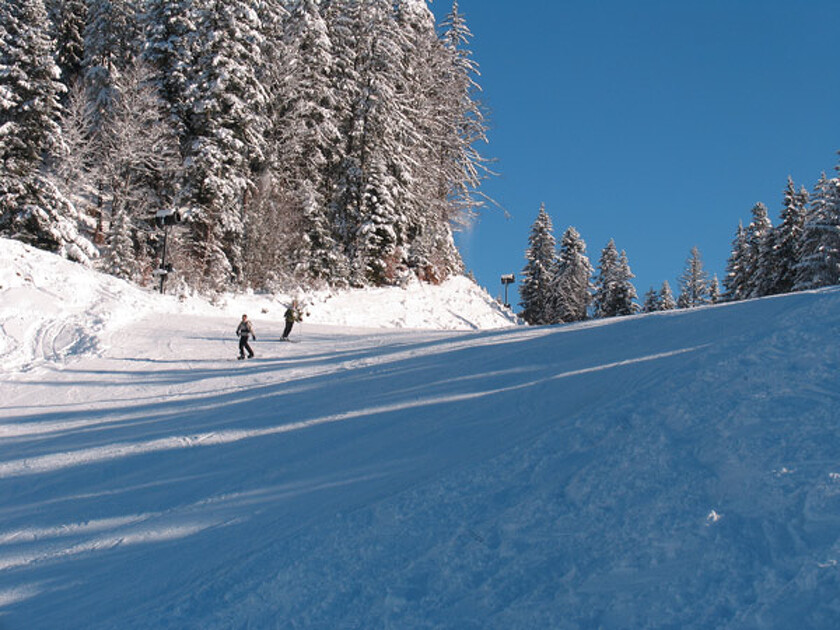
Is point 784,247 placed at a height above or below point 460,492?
above

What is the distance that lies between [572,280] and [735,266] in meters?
12.9

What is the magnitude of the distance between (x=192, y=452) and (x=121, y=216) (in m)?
19.0

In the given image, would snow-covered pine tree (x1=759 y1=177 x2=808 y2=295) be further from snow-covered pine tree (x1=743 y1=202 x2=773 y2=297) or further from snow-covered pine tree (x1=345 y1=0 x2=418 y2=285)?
snow-covered pine tree (x1=345 y1=0 x2=418 y2=285)

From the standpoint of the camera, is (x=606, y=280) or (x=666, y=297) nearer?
(x=606, y=280)

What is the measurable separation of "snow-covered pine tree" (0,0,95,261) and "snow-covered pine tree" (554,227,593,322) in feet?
123

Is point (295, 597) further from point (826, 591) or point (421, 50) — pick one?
point (421, 50)

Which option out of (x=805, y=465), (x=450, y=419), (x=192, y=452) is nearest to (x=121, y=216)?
(x=192, y=452)

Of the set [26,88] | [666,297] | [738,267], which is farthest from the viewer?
[666,297]

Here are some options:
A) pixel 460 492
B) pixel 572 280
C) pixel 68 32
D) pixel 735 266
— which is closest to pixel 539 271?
pixel 572 280

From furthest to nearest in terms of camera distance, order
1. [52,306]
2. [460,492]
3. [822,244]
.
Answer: [822,244]
[52,306]
[460,492]

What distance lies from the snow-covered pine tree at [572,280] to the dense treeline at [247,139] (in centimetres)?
1843

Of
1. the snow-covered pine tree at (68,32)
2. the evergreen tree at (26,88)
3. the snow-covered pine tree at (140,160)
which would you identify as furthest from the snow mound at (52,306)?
the snow-covered pine tree at (68,32)

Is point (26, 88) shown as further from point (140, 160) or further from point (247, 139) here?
point (247, 139)

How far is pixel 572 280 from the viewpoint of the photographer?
54.7m
